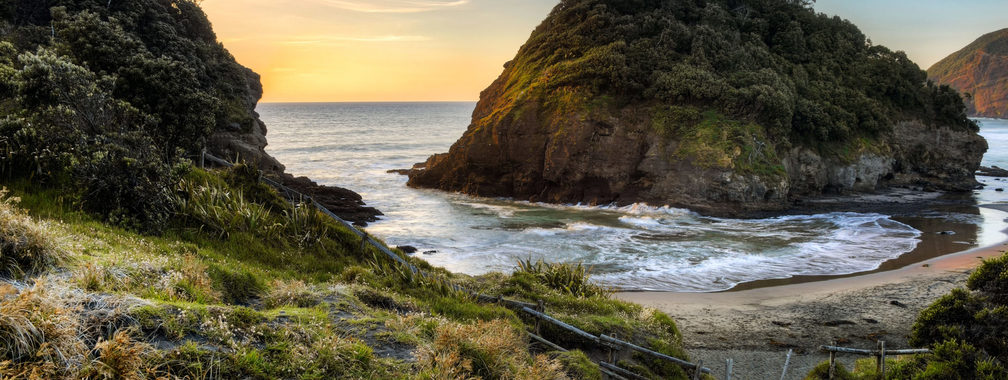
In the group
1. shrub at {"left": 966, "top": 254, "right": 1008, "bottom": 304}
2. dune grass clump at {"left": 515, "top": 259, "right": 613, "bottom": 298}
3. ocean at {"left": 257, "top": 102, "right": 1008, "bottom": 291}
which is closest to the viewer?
shrub at {"left": 966, "top": 254, "right": 1008, "bottom": 304}

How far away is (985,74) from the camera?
160m

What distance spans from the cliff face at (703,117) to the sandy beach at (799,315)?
12.9 meters

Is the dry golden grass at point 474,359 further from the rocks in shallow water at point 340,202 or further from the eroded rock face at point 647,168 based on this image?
the eroded rock face at point 647,168

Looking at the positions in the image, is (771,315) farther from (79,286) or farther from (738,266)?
(79,286)

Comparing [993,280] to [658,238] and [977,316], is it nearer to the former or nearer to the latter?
[977,316]

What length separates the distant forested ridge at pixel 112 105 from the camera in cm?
963

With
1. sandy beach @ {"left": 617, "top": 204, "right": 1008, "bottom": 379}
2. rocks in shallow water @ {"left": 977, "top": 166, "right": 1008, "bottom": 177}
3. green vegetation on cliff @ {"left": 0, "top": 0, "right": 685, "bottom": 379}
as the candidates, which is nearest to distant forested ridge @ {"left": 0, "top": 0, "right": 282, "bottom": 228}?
green vegetation on cliff @ {"left": 0, "top": 0, "right": 685, "bottom": 379}

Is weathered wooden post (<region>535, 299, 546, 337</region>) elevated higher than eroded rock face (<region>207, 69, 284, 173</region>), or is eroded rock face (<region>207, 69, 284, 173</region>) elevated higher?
eroded rock face (<region>207, 69, 284, 173</region>)

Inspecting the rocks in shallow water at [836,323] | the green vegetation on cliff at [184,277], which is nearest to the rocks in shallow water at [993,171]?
the rocks in shallow water at [836,323]

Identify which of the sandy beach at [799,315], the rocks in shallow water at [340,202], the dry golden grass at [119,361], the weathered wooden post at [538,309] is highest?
the dry golden grass at [119,361]

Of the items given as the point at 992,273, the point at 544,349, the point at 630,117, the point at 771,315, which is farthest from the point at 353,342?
the point at 630,117

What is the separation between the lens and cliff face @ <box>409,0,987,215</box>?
114ft

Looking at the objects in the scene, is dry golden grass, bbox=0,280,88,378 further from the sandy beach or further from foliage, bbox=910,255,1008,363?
the sandy beach

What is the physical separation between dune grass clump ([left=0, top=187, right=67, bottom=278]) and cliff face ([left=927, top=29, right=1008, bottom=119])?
647 ft
